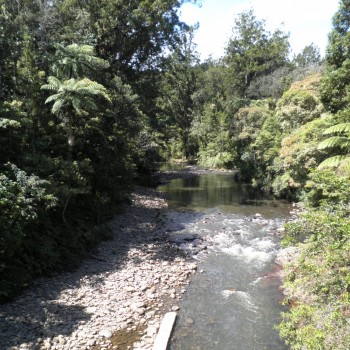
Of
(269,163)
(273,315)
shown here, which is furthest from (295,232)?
(269,163)

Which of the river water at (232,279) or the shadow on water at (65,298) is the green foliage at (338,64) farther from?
the shadow on water at (65,298)

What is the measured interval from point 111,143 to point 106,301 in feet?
30.1

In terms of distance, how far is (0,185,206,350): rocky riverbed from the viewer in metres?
6.84

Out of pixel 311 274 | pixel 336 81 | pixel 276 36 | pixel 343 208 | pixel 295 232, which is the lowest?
pixel 311 274

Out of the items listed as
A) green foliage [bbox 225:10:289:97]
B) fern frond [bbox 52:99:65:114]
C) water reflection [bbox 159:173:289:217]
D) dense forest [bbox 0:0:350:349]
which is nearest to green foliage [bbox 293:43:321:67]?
green foliage [bbox 225:10:289:97]

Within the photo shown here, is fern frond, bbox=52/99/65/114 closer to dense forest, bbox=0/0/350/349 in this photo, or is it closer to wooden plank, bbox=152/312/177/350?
dense forest, bbox=0/0/350/349

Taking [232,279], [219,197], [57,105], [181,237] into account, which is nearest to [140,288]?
[232,279]

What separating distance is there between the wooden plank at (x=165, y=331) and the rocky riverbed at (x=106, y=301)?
0.16 m

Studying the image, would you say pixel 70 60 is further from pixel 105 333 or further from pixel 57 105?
pixel 105 333

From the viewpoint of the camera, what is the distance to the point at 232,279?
10.4 metres

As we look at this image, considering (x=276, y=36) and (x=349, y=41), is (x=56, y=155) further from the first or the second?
(x=276, y=36)

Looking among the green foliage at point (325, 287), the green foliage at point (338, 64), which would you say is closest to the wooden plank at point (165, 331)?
the green foliage at point (325, 287)

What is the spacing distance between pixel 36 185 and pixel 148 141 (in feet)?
48.4

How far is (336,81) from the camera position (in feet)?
52.4
